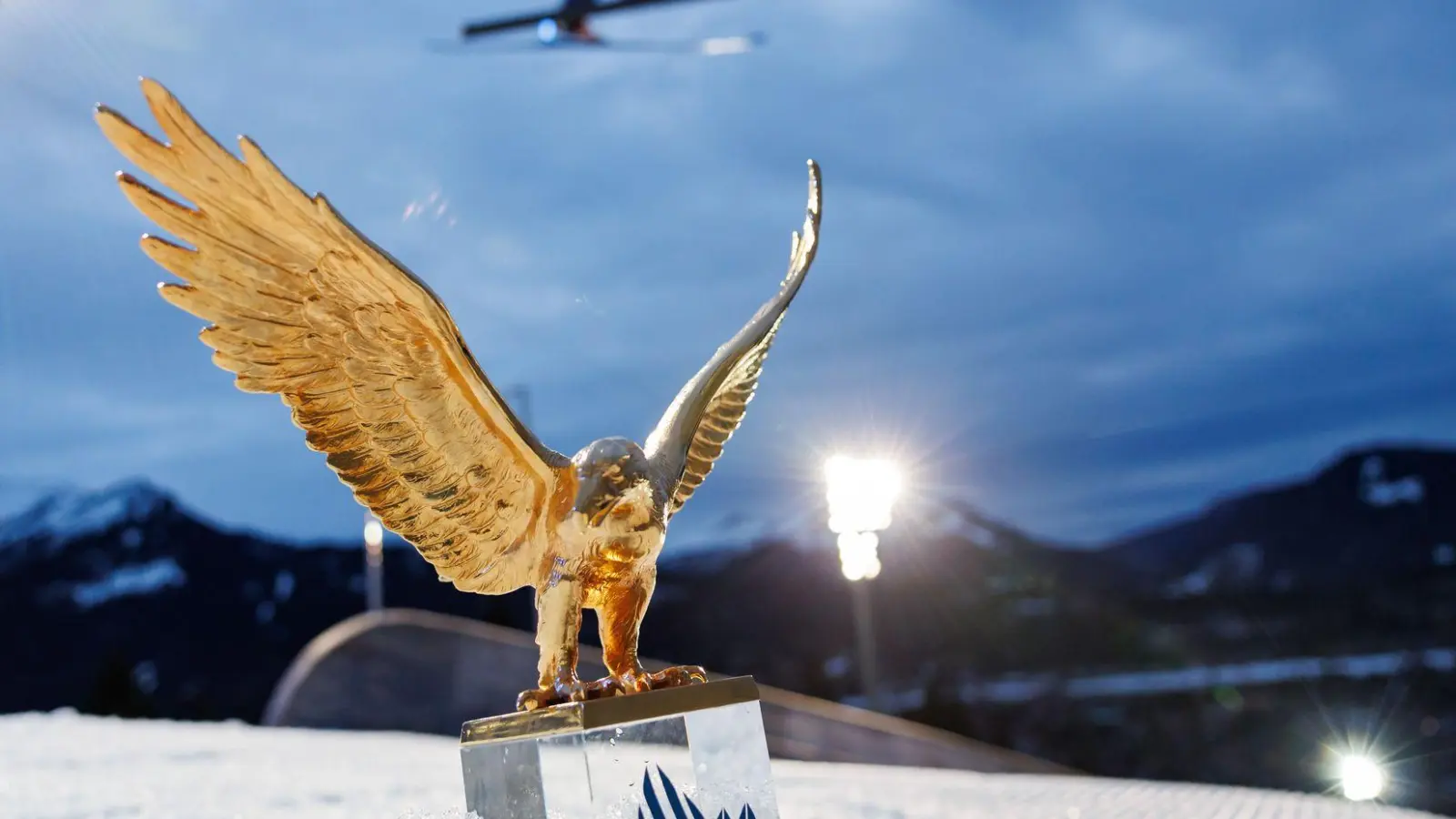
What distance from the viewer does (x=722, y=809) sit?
269cm

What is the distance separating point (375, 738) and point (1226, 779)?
1149 cm

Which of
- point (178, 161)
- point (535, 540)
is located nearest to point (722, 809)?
point (535, 540)

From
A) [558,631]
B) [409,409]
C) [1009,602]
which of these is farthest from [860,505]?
[1009,602]

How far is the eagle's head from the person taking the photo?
2.61m

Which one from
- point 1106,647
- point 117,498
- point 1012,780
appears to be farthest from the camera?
point 117,498

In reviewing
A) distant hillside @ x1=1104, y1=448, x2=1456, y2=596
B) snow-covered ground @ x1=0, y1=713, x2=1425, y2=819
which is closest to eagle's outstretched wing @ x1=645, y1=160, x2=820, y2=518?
snow-covered ground @ x1=0, y1=713, x2=1425, y2=819

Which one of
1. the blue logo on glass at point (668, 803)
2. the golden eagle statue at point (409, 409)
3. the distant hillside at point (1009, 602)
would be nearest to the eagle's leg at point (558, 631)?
the golden eagle statue at point (409, 409)

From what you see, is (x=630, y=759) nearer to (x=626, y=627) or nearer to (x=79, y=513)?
(x=626, y=627)

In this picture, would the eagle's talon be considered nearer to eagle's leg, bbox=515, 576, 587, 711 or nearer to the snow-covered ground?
eagle's leg, bbox=515, 576, 587, 711

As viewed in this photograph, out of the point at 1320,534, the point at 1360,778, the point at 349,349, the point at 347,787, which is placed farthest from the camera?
the point at 1320,534

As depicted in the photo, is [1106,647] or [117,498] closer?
[1106,647]

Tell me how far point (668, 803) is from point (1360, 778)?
9049 mm

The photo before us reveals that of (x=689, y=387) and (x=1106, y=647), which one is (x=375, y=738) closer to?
(x=689, y=387)

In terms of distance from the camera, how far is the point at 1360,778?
31.0 feet
